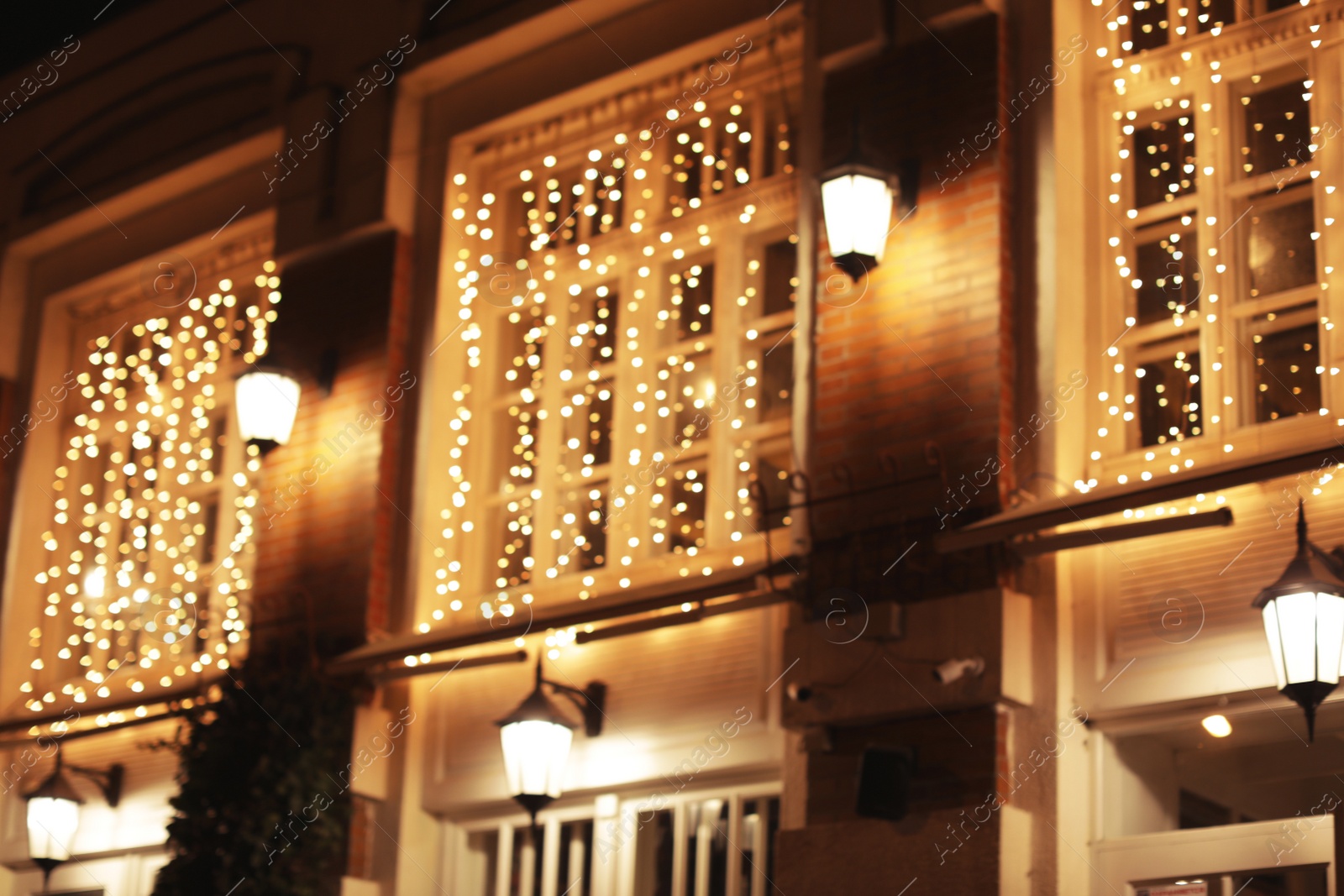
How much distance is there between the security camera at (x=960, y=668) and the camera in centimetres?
665

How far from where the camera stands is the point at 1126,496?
21.2 feet

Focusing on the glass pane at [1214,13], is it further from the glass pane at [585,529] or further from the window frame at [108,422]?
the window frame at [108,422]

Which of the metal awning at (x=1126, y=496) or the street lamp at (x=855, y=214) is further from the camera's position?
the street lamp at (x=855, y=214)

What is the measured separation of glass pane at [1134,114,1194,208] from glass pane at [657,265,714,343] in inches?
87.8

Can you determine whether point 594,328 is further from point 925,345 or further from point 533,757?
point 533,757

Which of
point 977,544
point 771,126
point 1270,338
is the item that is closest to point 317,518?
point 771,126

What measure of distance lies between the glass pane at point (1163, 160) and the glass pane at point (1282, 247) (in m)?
0.38

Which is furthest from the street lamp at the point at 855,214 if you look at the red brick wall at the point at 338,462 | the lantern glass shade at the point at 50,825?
A: the lantern glass shade at the point at 50,825

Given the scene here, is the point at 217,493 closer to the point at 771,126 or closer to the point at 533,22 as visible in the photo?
the point at 533,22

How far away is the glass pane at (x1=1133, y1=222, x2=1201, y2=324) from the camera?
7184 mm

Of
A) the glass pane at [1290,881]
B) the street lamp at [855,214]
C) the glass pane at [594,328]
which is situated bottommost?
the glass pane at [1290,881]

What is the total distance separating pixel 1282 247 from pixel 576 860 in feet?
13.4

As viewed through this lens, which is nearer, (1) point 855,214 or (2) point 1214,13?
(1) point 855,214

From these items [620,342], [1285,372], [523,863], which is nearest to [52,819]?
[523,863]
